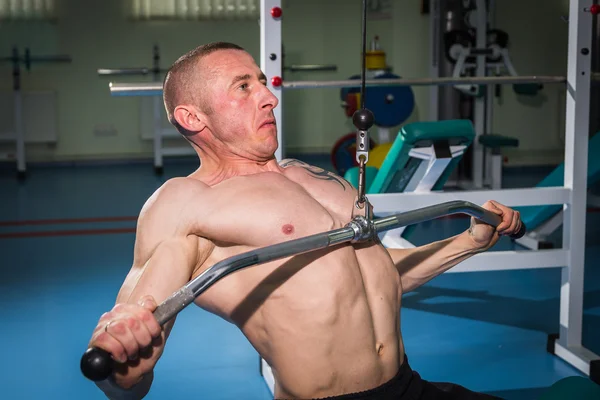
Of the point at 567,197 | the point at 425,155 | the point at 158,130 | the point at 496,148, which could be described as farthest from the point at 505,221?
the point at 158,130

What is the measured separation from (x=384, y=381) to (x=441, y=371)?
151 cm

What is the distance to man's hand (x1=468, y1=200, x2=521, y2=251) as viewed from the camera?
5.45 feet

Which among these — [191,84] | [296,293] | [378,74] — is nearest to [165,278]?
[296,293]

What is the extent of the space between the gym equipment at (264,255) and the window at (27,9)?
7494 millimetres

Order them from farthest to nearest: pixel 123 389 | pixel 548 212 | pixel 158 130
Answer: pixel 158 130 < pixel 548 212 < pixel 123 389

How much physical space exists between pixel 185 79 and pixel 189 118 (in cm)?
7

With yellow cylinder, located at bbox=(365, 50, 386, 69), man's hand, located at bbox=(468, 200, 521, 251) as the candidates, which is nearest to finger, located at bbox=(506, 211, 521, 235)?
man's hand, located at bbox=(468, 200, 521, 251)

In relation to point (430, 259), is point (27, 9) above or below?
above

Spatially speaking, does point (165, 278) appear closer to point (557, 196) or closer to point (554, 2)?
point (557, 196)

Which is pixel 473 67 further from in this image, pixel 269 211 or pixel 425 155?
pixel 269 211

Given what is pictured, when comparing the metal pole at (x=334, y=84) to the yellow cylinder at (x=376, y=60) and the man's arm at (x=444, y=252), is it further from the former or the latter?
the yellow cylinder at (x=376, y=60)

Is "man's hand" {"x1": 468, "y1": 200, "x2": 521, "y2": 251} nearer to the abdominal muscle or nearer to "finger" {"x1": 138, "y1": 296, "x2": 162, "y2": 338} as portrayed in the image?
the abdominal muscle

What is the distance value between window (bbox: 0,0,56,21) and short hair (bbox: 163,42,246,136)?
7.23 meters

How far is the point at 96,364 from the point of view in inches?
39.7
